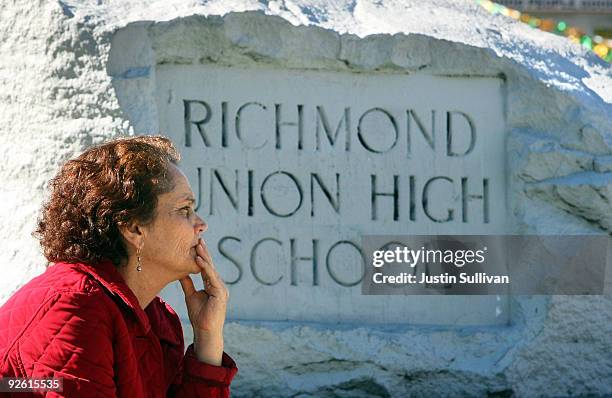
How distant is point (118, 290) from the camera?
2551mm

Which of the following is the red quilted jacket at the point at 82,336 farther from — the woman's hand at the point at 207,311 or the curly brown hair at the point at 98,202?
the woman's hand at the point at 207,311

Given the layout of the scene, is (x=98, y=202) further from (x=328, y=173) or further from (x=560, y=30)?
(x=560, y=30)

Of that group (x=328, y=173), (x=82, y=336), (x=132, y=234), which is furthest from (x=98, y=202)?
Result: (x=328, y=173)

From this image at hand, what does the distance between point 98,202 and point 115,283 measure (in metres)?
0.17

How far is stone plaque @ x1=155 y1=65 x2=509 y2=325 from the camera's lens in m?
4.82

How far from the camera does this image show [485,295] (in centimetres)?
509

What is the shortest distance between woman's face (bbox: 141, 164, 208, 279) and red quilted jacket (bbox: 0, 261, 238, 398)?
12cm

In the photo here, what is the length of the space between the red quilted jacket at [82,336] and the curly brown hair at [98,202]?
0.04 m

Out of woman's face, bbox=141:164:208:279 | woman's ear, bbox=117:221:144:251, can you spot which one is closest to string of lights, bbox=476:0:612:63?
woman's face, bbox=141:164:208:279

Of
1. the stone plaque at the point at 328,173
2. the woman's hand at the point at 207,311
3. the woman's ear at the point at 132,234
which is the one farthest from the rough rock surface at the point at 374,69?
the woman's ear at the point at 132,234

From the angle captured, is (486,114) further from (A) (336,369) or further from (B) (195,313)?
(B) (195,313)

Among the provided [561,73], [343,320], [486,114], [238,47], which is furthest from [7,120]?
[561,73]

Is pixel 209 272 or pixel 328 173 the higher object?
pixel 328 173

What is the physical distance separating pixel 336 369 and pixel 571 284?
105 centimetres
